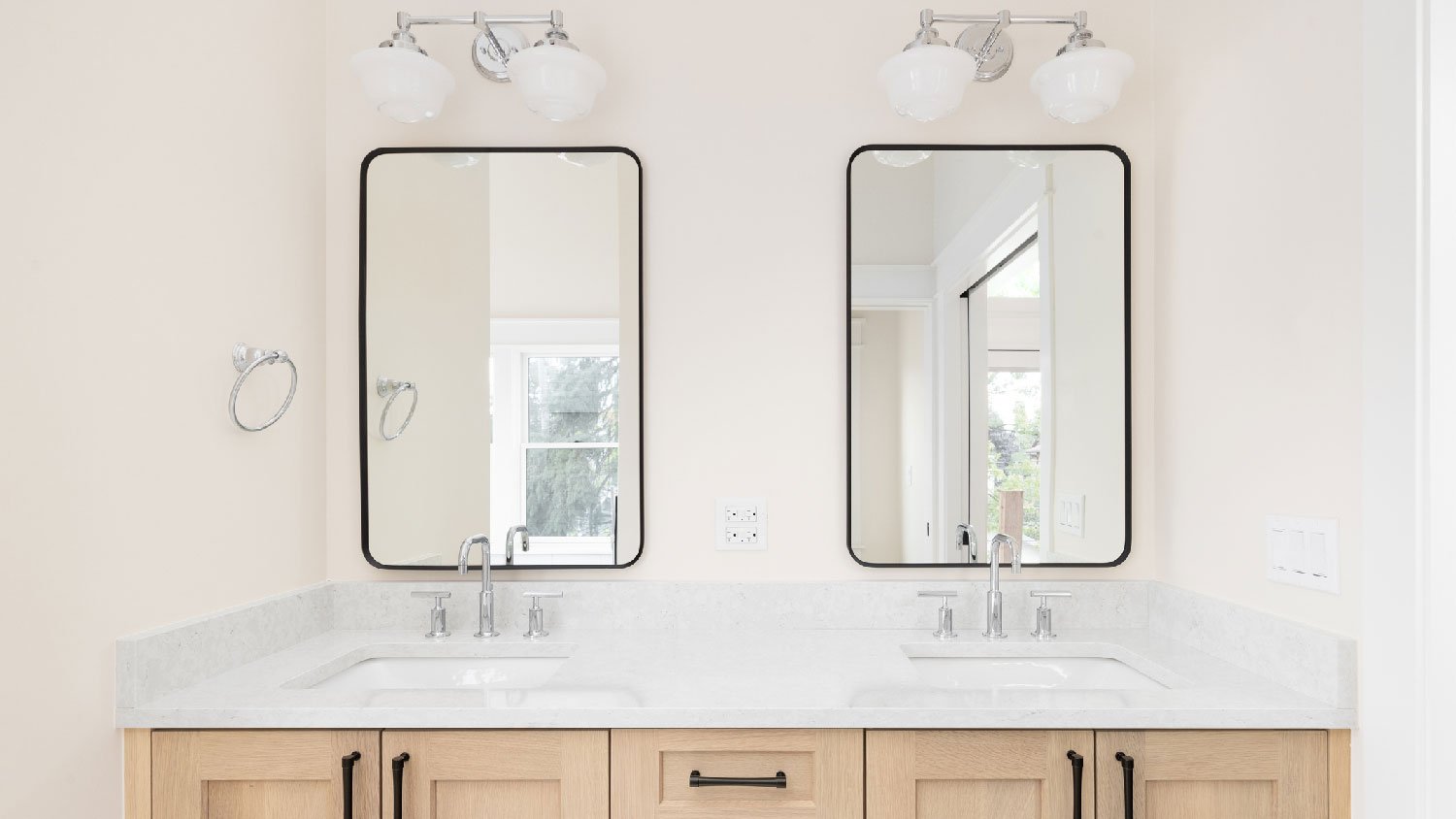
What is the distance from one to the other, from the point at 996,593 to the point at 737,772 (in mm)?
736

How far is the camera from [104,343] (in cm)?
129

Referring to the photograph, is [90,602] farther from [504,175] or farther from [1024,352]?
[1024,352]

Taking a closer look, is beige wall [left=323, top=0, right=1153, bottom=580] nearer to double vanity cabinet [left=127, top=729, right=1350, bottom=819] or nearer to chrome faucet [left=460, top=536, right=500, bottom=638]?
chrome faucet [left=460, top=536, right=500, bottom=638]

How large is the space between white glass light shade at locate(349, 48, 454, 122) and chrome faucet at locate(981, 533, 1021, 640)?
149cm

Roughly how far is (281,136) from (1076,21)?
1.64 metres

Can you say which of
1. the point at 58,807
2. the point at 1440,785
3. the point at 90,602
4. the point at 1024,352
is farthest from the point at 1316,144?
the point at 58,807

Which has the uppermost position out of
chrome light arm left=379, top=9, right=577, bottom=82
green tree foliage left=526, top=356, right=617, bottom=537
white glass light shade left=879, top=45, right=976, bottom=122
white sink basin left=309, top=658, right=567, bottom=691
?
chrome light arm left=379, top=9, right=577, bottom=82

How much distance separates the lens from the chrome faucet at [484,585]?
1808mm

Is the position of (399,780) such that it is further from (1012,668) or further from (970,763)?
(1012,668)

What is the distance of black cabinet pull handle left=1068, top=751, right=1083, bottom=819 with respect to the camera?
1.32 m

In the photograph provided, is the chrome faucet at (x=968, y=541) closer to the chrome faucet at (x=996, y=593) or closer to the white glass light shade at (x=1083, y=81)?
the chrome faucet at (x=996, y=593)

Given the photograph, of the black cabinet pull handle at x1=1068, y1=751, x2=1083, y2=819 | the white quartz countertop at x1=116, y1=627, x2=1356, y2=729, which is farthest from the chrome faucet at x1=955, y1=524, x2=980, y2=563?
the black cabinet pull handle at x1=1068, y1=751, x2=1083, y2=819

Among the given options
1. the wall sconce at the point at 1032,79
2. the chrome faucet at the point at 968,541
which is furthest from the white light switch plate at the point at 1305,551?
the wall sconce at the point at 1032,79

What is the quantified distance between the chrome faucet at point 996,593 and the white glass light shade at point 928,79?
2.94 ft
